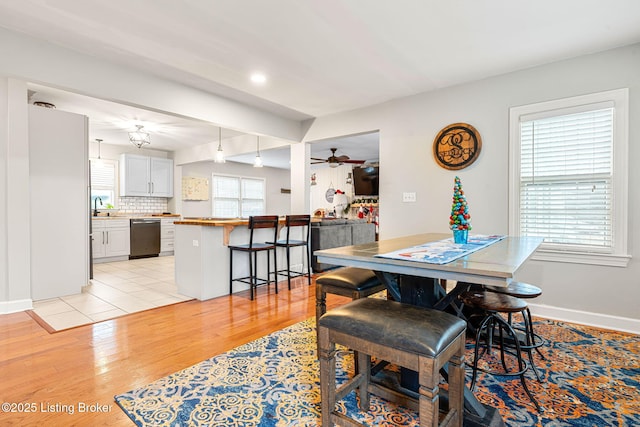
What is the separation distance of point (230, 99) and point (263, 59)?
1356 millimetres

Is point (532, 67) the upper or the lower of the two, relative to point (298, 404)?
upper

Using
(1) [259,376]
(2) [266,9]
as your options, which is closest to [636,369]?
(1) [259,376]

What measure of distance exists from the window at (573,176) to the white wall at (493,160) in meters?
0.08

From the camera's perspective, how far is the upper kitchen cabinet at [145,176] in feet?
22.9

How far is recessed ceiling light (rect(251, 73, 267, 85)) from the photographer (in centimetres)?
347

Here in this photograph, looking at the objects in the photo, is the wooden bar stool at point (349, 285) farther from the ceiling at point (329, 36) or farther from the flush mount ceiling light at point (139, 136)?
the flush mount ceiling light at point (139, 136)

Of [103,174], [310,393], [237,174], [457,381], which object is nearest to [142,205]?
[103,174]

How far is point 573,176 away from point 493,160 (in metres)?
0.73

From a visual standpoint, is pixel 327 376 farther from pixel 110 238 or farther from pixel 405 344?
pixel 110 238

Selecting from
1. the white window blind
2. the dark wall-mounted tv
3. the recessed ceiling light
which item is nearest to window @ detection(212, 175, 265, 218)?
the white window blind

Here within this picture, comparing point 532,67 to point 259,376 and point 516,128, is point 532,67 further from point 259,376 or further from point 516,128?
point 259,376

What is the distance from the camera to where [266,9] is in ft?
7.63

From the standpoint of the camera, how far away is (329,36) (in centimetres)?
271

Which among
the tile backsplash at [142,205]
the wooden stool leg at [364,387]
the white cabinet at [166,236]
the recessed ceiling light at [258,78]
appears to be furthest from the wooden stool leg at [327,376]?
the tile backsplash at [142,205]
